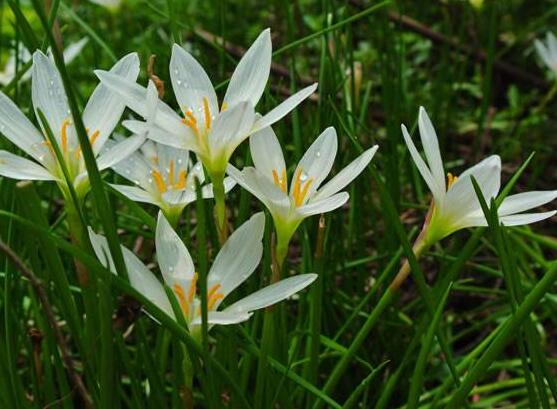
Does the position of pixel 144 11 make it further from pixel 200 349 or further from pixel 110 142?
pixel 200 349

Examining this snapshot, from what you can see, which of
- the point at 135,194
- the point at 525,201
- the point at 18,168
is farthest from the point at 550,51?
the point at 18,168

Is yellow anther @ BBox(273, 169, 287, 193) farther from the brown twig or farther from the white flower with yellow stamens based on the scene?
the brown twig

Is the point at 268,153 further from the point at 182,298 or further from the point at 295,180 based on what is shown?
the point at 182,298

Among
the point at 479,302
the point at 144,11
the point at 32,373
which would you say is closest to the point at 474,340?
the point at 479,302

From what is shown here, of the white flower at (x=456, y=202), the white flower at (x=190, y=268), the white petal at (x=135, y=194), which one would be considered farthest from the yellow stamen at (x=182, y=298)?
the white flower at (x=456, y=202)

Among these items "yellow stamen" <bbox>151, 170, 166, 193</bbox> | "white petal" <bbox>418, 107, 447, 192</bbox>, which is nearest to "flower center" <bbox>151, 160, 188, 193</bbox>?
"yellow stamen" <bbox>151, 170, 166, 193</bbox>
